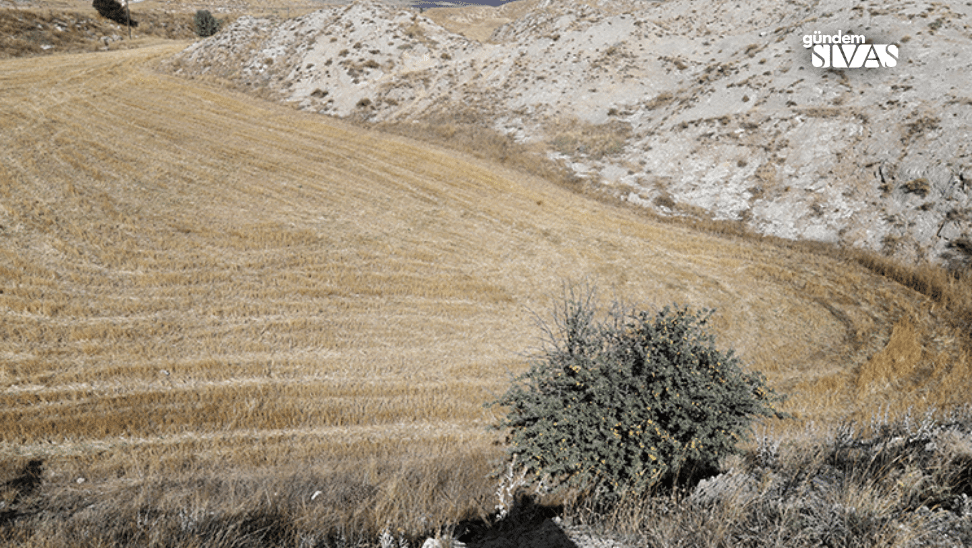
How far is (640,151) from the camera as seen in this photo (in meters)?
17.7

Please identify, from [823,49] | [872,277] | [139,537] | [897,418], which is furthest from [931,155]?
[139,537]

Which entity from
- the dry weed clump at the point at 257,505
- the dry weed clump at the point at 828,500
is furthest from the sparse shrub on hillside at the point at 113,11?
the dry weed clump at the point at 828,500

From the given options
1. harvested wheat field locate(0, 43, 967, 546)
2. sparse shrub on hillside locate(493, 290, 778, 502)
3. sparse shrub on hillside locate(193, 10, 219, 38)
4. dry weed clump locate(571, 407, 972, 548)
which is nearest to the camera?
dry weed clump locate(571, 407, 972, 548)

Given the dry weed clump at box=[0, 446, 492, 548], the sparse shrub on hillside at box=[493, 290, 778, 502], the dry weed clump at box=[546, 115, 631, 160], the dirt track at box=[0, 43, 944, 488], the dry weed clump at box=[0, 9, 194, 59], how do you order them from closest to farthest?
the dry weed clump at box=[0, 446, 492, 548]
the sparse shrub on hillside at box=[493, 290, 778, 502]
the dirt track at box=[0, 43, 944, 488]
the dry weed clump at box=[546, 115, 631, 160]
the dry weed clump at box=[0, 9, 194, 59]

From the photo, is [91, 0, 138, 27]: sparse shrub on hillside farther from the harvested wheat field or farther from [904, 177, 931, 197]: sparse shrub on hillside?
[904, 177, 931, 197]: sparse shrub on hillside

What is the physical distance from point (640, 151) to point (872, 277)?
27.0 ft

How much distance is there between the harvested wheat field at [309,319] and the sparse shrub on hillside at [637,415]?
42.8 inches

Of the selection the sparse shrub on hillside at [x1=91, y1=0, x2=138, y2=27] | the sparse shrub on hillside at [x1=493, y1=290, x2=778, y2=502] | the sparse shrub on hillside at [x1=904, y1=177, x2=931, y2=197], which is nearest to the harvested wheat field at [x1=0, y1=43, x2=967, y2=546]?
the sparse shrub on hillside at [x1=493, y1=290, x2=778, y2=502]

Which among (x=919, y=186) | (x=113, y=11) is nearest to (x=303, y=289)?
(x=919, y=186)

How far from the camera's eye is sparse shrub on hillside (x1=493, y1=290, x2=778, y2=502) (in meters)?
5.43

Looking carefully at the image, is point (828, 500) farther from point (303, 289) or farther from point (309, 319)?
point (303, 289)

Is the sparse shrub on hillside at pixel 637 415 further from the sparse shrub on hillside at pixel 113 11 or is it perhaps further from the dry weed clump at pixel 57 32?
the sparse shrub on hillside at pixel 113 11

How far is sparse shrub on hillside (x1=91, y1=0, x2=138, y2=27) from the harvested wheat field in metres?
30.0

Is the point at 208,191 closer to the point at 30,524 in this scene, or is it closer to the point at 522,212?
the point at 522,212
